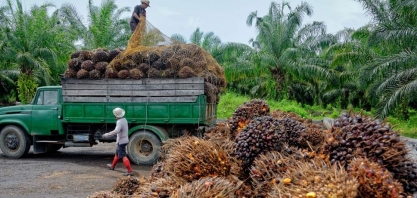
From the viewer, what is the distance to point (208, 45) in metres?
30.7

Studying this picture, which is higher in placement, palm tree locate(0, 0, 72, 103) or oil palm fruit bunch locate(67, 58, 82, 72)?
palm tree locate(0, 0, 72, 103)

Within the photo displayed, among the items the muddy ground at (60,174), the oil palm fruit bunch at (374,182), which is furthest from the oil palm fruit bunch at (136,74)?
the oil palm fruit bunch at (374,182)

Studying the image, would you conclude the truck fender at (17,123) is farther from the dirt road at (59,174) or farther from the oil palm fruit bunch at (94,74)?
the oil palm fruit bunch at (94,74)

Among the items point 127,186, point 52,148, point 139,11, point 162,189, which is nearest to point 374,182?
point 162,189

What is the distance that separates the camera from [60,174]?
9.75 meters

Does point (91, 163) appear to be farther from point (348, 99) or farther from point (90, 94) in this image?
point (348, 99)

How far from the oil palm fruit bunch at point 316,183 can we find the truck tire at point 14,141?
10.7 metres

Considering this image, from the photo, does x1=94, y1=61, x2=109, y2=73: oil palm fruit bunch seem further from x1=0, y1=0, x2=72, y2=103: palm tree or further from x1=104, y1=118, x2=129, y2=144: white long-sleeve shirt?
x1=0, y1=0, x2=72, y2=103: palm tree

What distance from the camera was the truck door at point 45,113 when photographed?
11516 millimetres

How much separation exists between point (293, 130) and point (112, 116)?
8.02 metres

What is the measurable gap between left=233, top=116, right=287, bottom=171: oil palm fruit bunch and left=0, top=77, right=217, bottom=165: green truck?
6.64m

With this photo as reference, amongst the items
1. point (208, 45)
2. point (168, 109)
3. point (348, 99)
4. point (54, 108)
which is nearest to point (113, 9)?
point (208, 45)

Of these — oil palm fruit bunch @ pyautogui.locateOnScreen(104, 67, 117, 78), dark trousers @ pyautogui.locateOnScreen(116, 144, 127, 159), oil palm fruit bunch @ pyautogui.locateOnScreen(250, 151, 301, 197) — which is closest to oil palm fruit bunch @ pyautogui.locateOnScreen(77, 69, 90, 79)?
oil palm fruit bunch @ pyautogui.locateOnScreen(104, 67, 117, 78)

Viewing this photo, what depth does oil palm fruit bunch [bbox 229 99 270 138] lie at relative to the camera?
15.0 ft
